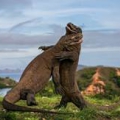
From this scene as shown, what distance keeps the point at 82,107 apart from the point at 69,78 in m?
0.86

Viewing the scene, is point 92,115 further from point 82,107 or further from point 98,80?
point 98,80

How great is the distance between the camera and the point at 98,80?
2898 cm

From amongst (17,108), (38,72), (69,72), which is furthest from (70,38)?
(17,108)

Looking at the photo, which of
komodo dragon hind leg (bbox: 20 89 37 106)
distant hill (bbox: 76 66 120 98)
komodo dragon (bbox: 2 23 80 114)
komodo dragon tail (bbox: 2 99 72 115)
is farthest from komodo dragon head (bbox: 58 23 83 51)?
distant hill (bbox: 76 66 120 98)

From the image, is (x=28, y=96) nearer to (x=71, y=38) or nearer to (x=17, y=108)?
(x=17, y=108)

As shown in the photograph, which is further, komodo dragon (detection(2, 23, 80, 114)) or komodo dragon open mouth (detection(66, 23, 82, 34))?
komodo dragon open mouth (detection(66, 23, 82, 34))

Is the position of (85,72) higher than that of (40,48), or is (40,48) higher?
(40,48)

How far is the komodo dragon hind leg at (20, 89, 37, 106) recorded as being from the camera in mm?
14297

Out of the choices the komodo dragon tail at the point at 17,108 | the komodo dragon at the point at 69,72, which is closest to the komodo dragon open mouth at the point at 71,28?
the komodo dragon at the point at 69,72

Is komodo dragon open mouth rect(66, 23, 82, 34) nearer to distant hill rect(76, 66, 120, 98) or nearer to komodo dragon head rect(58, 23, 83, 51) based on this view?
komodo dragon head rect(58, 23, 83, 51)

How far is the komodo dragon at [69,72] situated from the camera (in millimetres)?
15062

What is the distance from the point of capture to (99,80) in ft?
95.0

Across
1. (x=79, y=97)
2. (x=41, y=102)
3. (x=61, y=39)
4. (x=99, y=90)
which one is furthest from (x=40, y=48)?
(x=99, y=90)

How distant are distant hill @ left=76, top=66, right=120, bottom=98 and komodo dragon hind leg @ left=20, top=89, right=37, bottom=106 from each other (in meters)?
13.6
